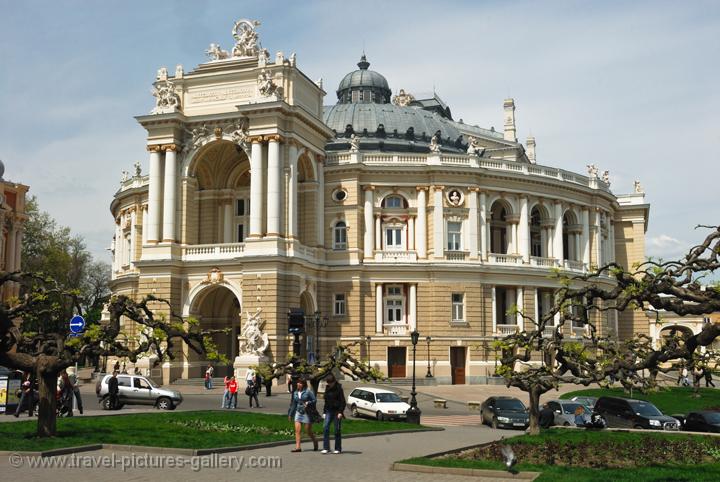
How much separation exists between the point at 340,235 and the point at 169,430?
37.5 metres

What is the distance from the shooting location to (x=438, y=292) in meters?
61.4

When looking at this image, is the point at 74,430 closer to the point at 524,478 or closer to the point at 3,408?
the point at 3,408

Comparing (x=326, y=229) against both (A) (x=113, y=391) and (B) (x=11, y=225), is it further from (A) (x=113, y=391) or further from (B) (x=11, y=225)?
(B) (x=11, y=225)

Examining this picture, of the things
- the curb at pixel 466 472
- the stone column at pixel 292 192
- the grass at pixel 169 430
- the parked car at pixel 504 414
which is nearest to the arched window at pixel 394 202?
the stone column at pixel 292 192

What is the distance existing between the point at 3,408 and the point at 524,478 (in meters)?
23.4

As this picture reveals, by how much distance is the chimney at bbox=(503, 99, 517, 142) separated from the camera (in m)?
95.2

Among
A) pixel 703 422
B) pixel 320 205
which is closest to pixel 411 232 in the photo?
pixel 320 205

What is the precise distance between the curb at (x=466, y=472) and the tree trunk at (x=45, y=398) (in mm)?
9427

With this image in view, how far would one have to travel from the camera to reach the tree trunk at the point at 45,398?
74.0 ft

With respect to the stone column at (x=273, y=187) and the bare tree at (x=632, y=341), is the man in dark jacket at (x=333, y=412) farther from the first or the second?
the stone column at (x=273, y=187)

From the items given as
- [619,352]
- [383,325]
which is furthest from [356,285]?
[619,352]

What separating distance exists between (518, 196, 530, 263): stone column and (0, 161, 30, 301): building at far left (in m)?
46.2

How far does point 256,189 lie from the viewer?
5553 cm

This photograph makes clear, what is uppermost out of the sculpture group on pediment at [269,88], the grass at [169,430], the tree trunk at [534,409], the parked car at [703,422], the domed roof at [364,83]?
A: the domed roof at [364,83]
